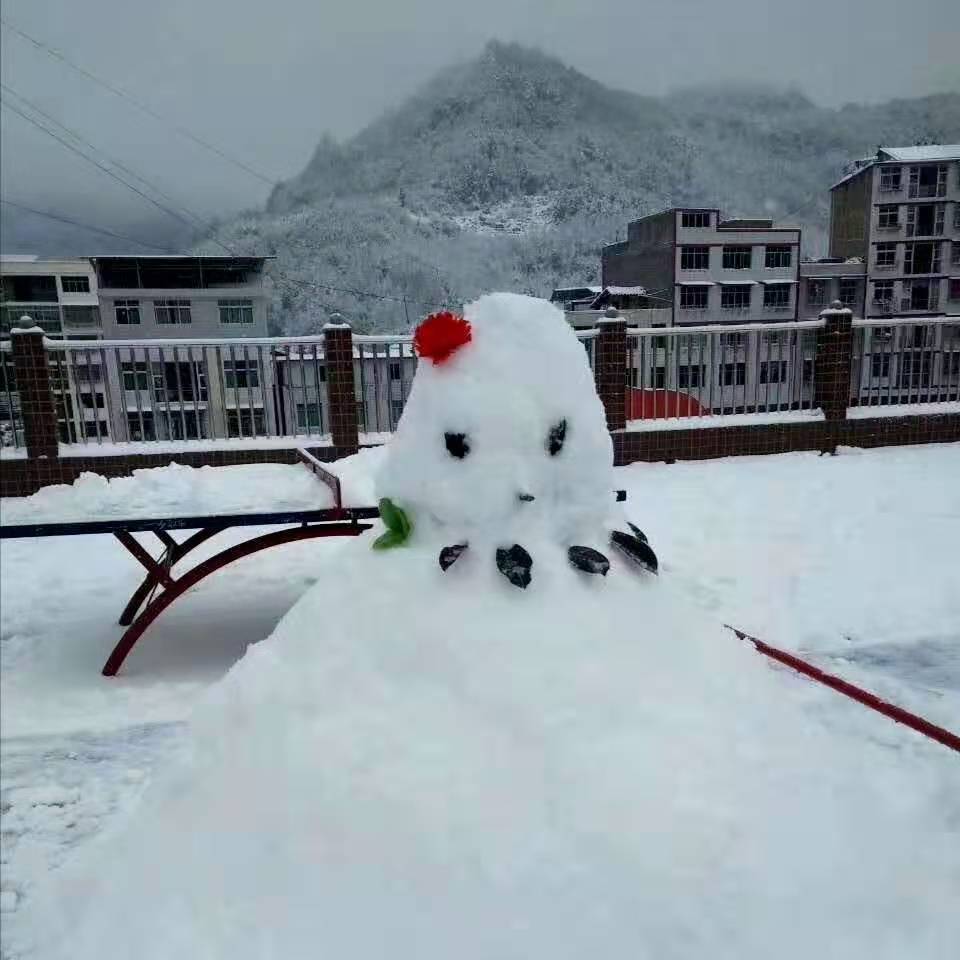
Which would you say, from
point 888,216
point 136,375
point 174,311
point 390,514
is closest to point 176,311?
point 174,311

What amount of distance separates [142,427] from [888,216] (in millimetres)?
4409

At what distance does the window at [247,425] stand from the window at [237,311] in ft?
3.46

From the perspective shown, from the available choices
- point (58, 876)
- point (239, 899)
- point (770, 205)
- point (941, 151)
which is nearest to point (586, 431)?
point (239, 899)

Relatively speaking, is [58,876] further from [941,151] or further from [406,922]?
[941,151]

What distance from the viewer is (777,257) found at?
2.95m

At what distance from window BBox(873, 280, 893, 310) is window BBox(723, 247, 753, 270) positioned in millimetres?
578

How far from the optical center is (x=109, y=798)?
5.55 feet

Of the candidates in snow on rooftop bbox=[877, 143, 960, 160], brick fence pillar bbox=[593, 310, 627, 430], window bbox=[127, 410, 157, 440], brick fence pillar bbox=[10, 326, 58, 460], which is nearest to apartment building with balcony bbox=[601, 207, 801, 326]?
snow on rooftop bbox=[877, 143, 960, 160]

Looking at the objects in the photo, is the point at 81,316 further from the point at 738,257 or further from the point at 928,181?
the point at 928,181

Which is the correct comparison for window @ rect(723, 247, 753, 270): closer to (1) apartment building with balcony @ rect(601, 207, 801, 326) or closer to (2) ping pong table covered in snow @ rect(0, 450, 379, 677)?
(1) apartment building with balcony @ rect(601, 207, 801, 326)

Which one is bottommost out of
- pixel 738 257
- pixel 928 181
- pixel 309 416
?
pixel 309 416

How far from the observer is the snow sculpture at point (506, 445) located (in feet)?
4.58

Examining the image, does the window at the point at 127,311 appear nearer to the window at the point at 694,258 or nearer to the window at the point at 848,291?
the window at the point at 694,258

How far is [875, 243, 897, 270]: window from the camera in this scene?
8.01 ft
